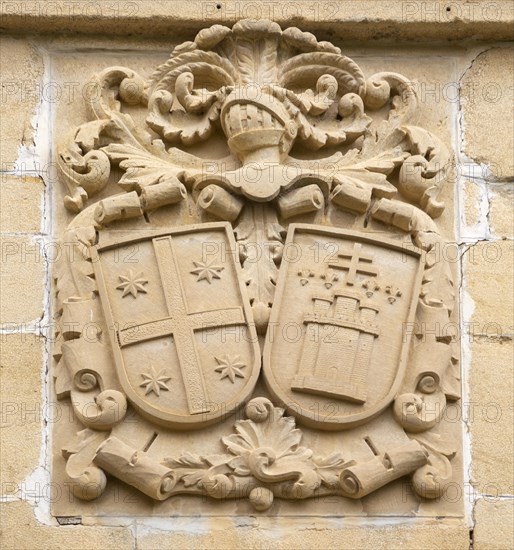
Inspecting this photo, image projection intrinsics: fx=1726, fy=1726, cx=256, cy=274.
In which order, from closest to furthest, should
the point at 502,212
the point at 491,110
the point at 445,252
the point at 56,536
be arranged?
the point at 56,536 → the point at 445,252 → the point at 502,212 → the point at 491,110

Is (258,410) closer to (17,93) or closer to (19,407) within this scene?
(19,407)

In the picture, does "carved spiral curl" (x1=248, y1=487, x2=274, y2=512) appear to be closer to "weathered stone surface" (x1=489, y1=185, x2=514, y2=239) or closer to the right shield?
the right shield

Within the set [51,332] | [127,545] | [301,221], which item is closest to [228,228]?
[301,221]

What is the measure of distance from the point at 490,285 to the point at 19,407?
4.36ft

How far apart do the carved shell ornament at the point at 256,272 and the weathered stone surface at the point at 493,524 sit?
143mm

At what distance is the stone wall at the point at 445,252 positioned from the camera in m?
4.41

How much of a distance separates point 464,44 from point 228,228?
3.27ft

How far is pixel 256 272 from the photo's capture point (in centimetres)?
464

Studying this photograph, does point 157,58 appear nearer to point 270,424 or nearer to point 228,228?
point 228,228

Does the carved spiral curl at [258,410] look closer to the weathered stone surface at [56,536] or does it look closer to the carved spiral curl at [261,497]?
the carved spiral curl at [261,497]

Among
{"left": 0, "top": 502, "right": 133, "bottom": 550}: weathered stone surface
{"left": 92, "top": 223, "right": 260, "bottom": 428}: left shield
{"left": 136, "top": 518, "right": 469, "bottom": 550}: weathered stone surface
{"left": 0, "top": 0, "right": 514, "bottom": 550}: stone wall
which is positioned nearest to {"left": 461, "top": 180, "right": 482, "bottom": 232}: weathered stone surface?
{"left": 0, "top": 0, "right": 514, "bottom": 550}: stone wall

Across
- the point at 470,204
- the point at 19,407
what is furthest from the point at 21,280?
the point at 470,204

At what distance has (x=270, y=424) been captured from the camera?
4.46m

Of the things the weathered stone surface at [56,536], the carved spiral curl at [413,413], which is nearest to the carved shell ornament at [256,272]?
the carved spiral curl at [413,413]
